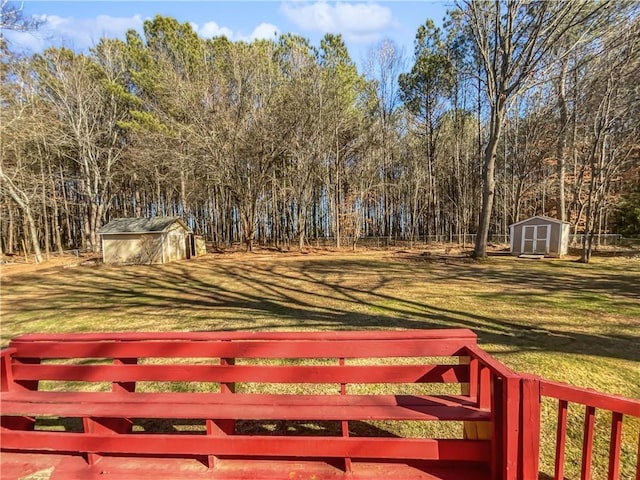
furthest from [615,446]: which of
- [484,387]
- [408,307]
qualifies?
[408,307]

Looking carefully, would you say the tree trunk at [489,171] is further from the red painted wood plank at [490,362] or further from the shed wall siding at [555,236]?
the red painted wood plank at [490,362]

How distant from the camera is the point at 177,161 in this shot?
19.2m

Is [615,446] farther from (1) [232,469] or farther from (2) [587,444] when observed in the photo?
(1) [232,469]

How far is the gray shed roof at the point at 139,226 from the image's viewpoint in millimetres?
17875

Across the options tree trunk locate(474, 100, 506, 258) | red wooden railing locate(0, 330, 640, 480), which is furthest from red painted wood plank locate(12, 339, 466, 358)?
tree trunk locate(474, 100, 506, 258)

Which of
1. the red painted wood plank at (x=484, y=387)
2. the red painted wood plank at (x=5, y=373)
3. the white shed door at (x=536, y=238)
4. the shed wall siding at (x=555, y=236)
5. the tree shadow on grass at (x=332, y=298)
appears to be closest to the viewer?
the red painted wood plank at (x=484, y=387)

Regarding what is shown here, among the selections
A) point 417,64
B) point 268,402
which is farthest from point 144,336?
point 417,64

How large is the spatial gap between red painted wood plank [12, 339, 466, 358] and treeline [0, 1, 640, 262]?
1485 centimetres

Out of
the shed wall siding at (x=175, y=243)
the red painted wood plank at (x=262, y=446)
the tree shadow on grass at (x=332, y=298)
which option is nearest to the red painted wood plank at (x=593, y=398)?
the red painted wood plank at (x=262, y=446)

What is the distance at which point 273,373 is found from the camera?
218 cm

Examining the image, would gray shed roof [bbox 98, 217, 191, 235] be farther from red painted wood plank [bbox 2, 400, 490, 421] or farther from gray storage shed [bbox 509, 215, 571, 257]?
gray storage shed [bbox 509, 215, 571, 257]

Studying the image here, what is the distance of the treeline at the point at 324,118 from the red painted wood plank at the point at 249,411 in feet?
48.9

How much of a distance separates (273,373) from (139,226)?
62.2 feet

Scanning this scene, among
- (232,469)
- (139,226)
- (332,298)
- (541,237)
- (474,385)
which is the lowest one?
(332,298)
